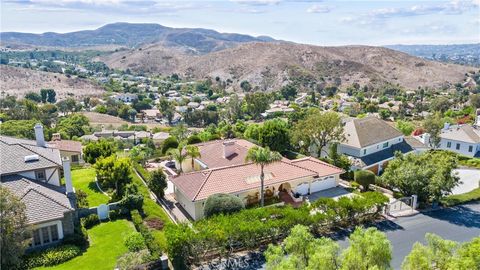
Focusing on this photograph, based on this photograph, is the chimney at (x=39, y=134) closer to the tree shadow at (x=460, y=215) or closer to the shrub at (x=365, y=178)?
the shrub at (x=365, y=178)

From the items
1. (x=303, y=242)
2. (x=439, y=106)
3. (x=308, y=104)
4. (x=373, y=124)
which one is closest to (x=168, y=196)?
(x=303, y=242)

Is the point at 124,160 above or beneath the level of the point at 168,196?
above

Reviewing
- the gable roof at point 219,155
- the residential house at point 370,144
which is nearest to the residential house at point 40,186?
the gable roof at point 219,155

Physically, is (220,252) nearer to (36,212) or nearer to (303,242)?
(303,242)

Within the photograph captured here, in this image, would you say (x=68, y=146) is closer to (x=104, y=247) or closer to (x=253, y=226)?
(x=104, y=247)

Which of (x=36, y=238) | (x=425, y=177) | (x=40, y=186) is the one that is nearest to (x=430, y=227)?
(x=425, y=177)

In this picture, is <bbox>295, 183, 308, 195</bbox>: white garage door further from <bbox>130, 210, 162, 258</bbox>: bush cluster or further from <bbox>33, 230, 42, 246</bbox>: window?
<bbox>33, 230, 42, 246</bbox>: window

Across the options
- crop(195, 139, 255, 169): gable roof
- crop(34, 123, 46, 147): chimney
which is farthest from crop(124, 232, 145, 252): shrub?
crop(34, 123, 46, 147): chimney
